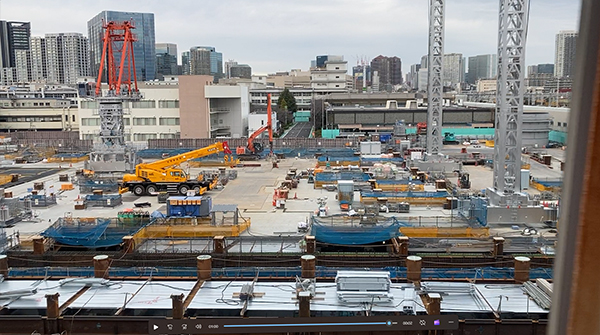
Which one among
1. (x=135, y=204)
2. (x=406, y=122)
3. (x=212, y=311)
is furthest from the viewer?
(x=406, y=122)

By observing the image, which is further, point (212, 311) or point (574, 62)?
point (212, 311)

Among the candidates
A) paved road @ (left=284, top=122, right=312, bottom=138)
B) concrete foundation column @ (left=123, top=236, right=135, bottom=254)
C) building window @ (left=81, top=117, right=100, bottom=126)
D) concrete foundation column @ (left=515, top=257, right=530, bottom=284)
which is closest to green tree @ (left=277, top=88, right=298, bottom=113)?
paved road @ (left=284, top=122, right=312, bottom=138)

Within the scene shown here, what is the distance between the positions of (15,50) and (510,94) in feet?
674

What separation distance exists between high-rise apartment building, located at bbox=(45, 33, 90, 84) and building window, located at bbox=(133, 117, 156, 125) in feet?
485

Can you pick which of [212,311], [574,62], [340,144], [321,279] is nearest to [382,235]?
[321,279]

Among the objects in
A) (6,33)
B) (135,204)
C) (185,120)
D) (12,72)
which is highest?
(6,33)

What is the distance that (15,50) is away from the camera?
191250 millimetres

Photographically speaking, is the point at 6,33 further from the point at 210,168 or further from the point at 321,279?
the point at 321,279

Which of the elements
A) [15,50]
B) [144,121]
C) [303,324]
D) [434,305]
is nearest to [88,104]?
[144,121]

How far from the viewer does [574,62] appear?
190cm

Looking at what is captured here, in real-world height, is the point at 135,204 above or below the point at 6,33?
below

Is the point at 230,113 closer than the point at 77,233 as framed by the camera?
No

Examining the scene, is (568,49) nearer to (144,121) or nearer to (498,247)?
(498,247)

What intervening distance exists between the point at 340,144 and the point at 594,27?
51487 millimetres
